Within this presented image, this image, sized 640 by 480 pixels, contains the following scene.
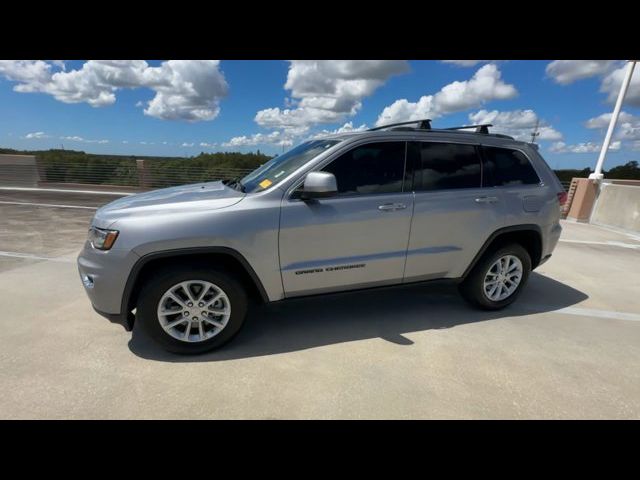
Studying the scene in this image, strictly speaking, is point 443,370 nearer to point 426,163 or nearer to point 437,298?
point 437,298

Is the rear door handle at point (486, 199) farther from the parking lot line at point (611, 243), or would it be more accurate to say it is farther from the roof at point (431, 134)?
the parking lot line at point (611, 243)

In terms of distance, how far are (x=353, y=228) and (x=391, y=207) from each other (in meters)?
0.41

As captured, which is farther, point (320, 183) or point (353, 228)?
point (353, 228)

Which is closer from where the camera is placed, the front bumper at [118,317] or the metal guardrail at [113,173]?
the front bumper at [118,317]

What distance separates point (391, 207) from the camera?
3.03m

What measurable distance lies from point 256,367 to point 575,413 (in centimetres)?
221

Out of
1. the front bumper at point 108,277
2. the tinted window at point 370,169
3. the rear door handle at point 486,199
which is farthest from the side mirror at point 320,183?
the rear door handle at point 486,199

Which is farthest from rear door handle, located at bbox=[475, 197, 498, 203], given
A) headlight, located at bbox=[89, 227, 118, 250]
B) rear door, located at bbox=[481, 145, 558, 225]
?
headlight, located at bbox=[89, 227, 118, 250]

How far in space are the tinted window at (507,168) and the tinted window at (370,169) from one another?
102 centimetres

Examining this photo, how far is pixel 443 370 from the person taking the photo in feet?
8.79

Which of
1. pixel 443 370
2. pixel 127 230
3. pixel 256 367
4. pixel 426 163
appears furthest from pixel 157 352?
pixel 426 163

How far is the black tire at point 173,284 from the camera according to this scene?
262cm

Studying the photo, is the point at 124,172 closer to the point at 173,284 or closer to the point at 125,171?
the point at 125,171


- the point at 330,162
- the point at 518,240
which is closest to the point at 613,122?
Result: the point at 518,240
